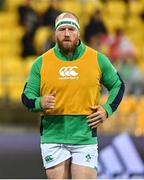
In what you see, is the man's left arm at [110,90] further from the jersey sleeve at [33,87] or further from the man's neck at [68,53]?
the jersey sleeve at [33,87]

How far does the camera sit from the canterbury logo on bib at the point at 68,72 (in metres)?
6.19

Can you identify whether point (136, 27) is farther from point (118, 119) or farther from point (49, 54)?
point (49, 54)

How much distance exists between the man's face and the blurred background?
3392mm

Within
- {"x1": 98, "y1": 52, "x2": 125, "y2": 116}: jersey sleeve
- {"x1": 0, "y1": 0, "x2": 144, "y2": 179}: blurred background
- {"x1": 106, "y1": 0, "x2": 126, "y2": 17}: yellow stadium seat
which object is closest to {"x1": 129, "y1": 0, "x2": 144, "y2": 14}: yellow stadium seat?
{"x1": 0, "y1": 0, "x2": 144, "y2": 179}: blurred background

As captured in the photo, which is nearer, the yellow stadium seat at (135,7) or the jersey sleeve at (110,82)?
the jersey sleeve at (110,82)

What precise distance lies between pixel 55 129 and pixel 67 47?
67 centimetres

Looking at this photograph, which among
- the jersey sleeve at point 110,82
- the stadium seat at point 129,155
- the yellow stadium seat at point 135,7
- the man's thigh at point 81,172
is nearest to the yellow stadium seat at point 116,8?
the yellow stadium seat at point 135,7

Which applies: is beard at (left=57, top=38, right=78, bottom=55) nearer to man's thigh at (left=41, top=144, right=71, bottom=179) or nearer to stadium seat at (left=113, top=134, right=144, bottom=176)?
man's thigh at (left=41, top=144, right=71, bottom=179)

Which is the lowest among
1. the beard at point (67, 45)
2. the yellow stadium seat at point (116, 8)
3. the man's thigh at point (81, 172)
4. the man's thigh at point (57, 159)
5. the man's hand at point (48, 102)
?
the man's thigh at point (81, 172)

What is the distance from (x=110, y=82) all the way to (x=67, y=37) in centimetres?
53

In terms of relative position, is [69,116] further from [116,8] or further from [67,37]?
[116,8]

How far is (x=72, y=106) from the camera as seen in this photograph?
20.3 feet

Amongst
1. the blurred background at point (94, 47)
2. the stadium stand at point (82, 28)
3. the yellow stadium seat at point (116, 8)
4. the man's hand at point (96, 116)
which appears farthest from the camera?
the yellow stadium seat at point (116, 8)

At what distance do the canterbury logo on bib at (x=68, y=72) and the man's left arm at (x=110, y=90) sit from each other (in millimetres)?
217
